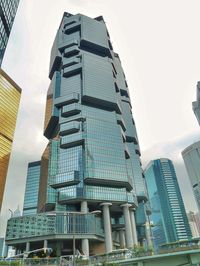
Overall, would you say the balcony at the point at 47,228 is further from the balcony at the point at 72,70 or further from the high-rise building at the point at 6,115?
the balcony at the point at 72,70

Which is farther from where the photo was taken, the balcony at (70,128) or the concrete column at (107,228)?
the balcony at (70,128)

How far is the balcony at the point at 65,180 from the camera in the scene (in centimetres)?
10649

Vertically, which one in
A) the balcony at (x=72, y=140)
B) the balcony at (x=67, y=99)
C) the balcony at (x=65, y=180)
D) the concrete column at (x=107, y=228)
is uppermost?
the balcony at (x=67, y=99)

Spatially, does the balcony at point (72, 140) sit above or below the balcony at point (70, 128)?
below

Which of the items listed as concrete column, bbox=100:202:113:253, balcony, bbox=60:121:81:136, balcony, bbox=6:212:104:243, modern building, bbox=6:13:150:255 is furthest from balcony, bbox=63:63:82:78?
balcony, bbox=6:212:104:243

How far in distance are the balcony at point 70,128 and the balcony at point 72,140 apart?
257cm

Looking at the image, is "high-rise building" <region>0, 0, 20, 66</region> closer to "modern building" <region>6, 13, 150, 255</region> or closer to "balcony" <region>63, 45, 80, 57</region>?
"modern building" <region>6, 13, 150, 255</region>

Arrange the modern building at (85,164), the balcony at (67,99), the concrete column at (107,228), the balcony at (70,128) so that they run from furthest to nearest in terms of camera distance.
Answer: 1. the balcony at (67,99)
2. the balcony at (70,128)
3. the modern building at (85,164)
4. the concrete column at (107,228)

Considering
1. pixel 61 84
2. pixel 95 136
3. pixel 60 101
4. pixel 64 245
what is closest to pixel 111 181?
pixel 95 136

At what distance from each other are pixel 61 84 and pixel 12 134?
47.8 meters

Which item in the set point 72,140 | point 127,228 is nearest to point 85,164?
point 72,140

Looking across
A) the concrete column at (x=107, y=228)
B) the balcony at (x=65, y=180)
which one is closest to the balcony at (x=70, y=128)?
the balcony at (x=65, y=180)

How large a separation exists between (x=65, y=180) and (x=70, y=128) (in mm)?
27474

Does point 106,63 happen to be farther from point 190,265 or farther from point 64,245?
point 190,265
